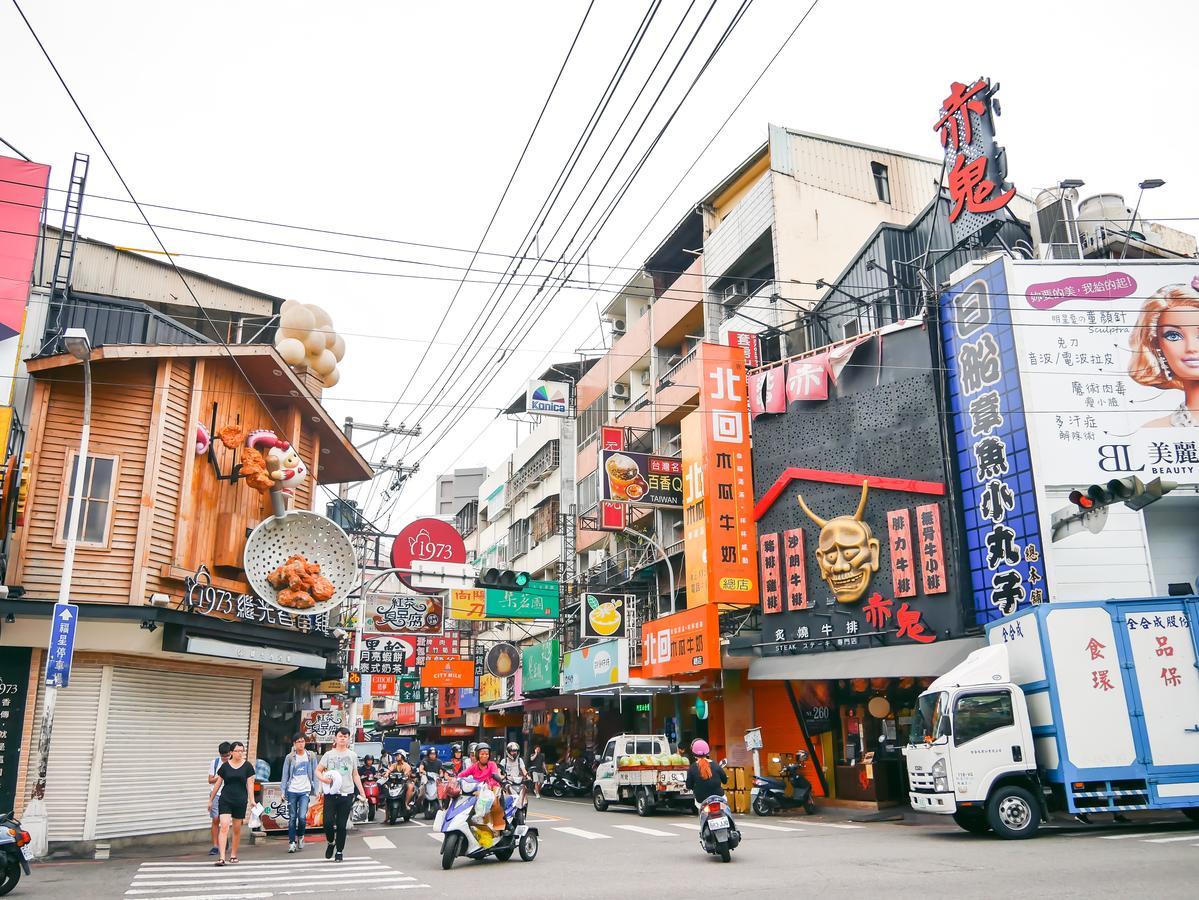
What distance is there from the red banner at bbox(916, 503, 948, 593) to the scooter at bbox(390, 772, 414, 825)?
1285 centimetres

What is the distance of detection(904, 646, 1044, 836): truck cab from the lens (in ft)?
47.3

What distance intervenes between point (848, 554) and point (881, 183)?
16106 millimetres

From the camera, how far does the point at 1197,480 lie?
19.8 meters

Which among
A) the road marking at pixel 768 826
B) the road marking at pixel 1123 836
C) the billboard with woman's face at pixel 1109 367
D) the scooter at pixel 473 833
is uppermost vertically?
the billboard with woman's face at pixel 1109 367

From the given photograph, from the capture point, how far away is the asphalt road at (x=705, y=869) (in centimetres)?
990

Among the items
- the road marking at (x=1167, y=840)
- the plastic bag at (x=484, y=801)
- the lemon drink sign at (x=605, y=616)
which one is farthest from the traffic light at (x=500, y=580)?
the road marking at (x=1167, y=840)

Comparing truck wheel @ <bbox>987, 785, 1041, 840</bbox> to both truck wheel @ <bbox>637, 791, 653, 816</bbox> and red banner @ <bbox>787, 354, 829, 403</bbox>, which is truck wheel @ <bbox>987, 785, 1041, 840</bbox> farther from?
red banner @ <bbox>787, 354, 829, 403</bbox>

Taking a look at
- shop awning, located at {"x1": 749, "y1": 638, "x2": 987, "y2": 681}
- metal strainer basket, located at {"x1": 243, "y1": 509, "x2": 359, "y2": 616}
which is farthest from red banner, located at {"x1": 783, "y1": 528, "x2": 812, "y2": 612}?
metal strainer basket, located at {"x1": 243, "y1": 509, "x2": 359, "y2": 616}

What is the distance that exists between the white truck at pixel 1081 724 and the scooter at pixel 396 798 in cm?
1240

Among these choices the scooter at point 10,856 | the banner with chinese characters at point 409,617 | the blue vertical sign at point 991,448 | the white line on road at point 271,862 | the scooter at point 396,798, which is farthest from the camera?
the banner with chinese characters at point 409,617

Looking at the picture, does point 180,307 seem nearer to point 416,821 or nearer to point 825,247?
point 416,821

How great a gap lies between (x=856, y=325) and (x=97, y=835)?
69.1 ft

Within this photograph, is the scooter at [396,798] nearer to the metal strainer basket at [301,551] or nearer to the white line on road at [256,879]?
the metal strainer basket at [301,551]

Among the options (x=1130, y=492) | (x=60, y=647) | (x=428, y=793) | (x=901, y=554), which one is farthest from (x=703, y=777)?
(x=428, y=793)
